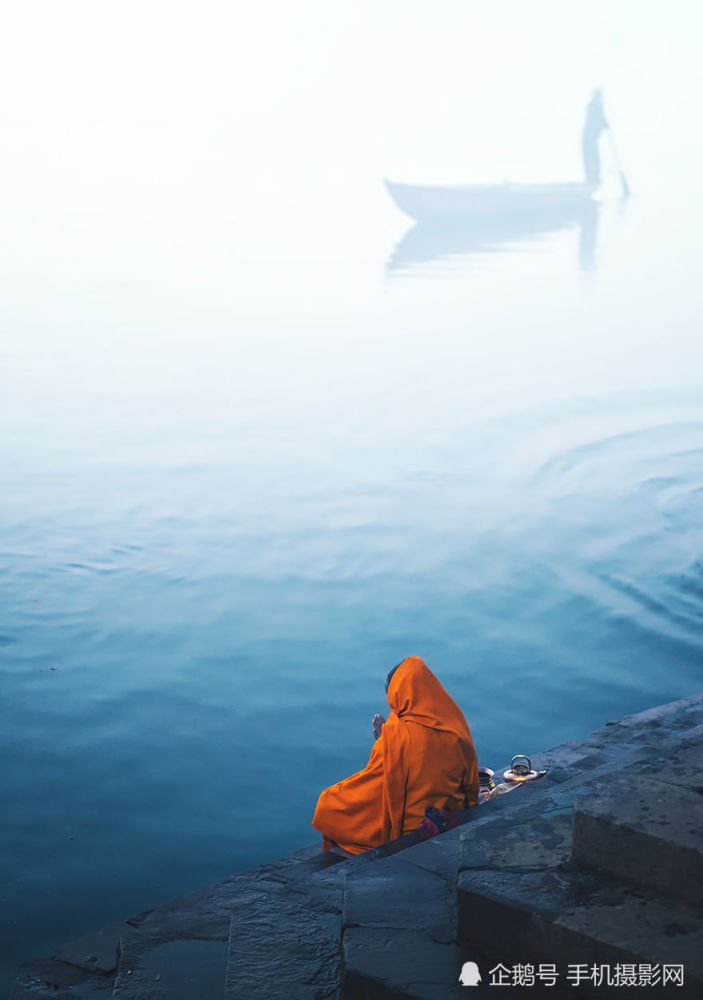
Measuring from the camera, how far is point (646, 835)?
8.61ft

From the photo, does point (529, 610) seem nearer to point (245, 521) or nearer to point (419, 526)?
point (419, 526)

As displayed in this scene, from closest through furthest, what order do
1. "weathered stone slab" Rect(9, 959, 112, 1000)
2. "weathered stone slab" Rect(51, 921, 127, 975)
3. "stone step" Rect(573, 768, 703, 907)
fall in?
"stone step" Rect(573, 768, 703, 907) → "weathered stone slab" Rect(9, 959, 112, 1000) → "weathered stone slab" Rect(51, 921, 127, 975)

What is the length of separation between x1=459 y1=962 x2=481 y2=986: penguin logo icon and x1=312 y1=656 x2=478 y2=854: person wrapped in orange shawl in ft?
5.10

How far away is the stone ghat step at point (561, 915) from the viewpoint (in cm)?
243

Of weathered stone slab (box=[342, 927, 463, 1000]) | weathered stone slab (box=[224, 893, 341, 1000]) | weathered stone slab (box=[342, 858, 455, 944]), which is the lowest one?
weathered stone slab (box=[224, 893, 341, 1000])

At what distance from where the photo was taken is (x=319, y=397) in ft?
66.6

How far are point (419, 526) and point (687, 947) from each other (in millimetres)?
12005

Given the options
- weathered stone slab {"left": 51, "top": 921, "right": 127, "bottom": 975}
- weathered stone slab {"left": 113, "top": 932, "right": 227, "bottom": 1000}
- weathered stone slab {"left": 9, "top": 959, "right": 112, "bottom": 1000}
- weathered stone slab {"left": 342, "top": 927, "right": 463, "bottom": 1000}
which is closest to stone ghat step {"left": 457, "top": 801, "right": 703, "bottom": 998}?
weathered stone slab {"left": 342, "top": 927, "right": 463, "bottom": 1000}

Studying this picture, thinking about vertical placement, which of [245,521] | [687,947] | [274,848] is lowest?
[274,848]

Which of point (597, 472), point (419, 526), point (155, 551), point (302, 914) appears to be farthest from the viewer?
point (597, 472)

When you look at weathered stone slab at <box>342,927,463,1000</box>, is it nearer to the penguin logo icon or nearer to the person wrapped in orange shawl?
the penguin logo icon

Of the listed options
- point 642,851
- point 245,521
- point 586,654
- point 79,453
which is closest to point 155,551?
point 245,521

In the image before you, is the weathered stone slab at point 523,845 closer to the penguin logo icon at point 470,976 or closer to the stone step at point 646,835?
the stone step at point 646,835

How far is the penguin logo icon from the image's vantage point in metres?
2.63
